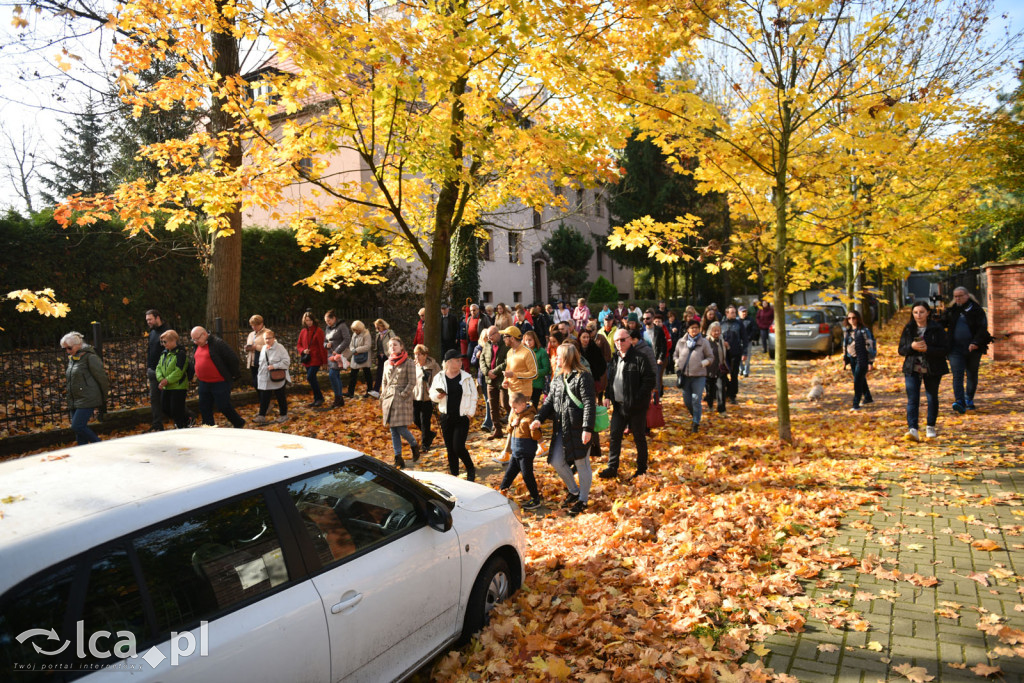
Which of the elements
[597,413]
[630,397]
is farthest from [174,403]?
[630,397]

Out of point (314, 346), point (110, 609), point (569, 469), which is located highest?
point (314, 346)

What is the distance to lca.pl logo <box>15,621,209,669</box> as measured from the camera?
2082 millimetres

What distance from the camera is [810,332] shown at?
66.2 ft

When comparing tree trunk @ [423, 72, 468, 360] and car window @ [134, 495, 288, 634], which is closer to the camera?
car window @ [134, 495, 288, 634]

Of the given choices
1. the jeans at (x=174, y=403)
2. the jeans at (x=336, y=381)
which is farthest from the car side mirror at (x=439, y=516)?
the jeans at (x=336, y=381)

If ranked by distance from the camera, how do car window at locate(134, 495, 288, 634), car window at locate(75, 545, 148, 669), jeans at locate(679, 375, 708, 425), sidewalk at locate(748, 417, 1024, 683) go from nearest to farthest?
car window at locate(75, 545, 148, 669) < car window at locate(134, 495, 288, 634) < sidewalk at locate(748, 417, 1024, 683) < jeans at locate(679, 375, 708, 425)

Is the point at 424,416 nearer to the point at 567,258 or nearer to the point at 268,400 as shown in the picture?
the point at 268,400

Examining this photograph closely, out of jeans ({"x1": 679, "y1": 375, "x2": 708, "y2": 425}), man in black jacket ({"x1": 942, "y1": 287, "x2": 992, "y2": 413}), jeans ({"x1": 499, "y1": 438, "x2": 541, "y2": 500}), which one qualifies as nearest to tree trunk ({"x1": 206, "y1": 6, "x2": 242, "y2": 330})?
jeans ({"x1": 499, "y1": 438, "x2": 541, "y2": 500})

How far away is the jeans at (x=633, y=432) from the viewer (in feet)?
25.5

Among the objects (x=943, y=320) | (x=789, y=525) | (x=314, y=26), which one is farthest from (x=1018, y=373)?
(x=314, y=26)

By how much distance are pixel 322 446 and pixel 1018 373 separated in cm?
1492

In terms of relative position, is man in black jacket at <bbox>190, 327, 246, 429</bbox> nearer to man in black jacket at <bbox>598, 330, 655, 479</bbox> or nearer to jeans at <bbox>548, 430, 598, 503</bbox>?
jeans at <bbox>548, 430, 598, 503</bbox>

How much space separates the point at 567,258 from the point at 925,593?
99.1 ft

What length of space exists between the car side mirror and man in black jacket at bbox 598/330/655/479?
4377mm
